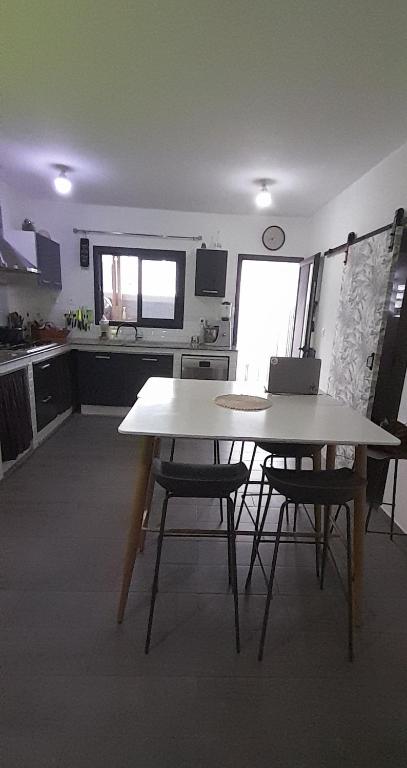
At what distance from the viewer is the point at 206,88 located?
6.29 feet

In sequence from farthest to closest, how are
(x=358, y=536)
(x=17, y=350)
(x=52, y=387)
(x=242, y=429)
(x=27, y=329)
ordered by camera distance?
(x=27, y=329) → (x=52, y=387) → (x=17, y=350) → (x=358, y=536) → (x=242, y=429)

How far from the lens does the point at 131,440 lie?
3.72m

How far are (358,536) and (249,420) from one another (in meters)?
0.74

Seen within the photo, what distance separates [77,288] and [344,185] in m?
3.39

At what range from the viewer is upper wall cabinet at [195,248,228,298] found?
4.37 metres

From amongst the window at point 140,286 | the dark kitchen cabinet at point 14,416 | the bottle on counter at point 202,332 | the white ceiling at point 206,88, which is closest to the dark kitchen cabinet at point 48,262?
the window at point 140,286

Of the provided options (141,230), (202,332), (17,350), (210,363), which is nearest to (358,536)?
(210,363)

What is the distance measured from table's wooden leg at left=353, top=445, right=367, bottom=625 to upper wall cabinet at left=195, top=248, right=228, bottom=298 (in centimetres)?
330

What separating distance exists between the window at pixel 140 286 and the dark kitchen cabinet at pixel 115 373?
2.31 ft

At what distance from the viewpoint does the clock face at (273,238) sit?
454cm

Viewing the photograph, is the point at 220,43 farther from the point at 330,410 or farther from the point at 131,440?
the point at 131,440

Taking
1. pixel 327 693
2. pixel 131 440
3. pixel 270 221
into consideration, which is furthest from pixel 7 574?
pixel 270 221

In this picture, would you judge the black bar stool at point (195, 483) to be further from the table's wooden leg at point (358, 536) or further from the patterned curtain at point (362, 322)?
the patterned curtain at point (362, 322)

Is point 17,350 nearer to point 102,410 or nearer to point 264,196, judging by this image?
point 102,410
